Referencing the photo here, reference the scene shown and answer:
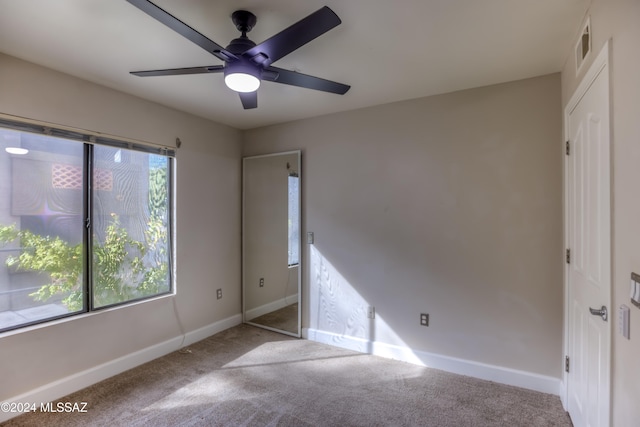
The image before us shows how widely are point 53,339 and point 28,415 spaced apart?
49 centimetres

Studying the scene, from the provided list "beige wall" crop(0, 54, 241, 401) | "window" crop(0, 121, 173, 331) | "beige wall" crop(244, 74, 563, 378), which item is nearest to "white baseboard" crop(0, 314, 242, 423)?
"beige wall" crop(0, 54, 241, 401)

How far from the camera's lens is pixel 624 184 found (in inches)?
48.8

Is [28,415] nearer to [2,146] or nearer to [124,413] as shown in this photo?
[124,413]

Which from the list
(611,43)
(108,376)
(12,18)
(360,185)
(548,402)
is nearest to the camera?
(611,43)

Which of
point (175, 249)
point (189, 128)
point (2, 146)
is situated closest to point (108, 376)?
point (175, 249)

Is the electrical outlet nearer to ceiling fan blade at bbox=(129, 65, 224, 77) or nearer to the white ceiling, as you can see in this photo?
the white ceiling

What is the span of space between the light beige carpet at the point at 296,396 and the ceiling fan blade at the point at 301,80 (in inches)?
87.6

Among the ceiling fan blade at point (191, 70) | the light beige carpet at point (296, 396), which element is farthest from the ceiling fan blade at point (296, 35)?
the light beige carpet at point (296, 396)

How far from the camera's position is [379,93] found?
2836mm

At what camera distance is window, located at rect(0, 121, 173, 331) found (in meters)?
2.22

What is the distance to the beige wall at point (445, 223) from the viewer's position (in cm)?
246

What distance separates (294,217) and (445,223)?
1.66 m

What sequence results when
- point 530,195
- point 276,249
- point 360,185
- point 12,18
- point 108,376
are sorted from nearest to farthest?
point 12,18 < point 530,195 < point 108,376 < point 360,185 < point 276,249

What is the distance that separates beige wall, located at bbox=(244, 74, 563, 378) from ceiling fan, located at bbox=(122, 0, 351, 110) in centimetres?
138
